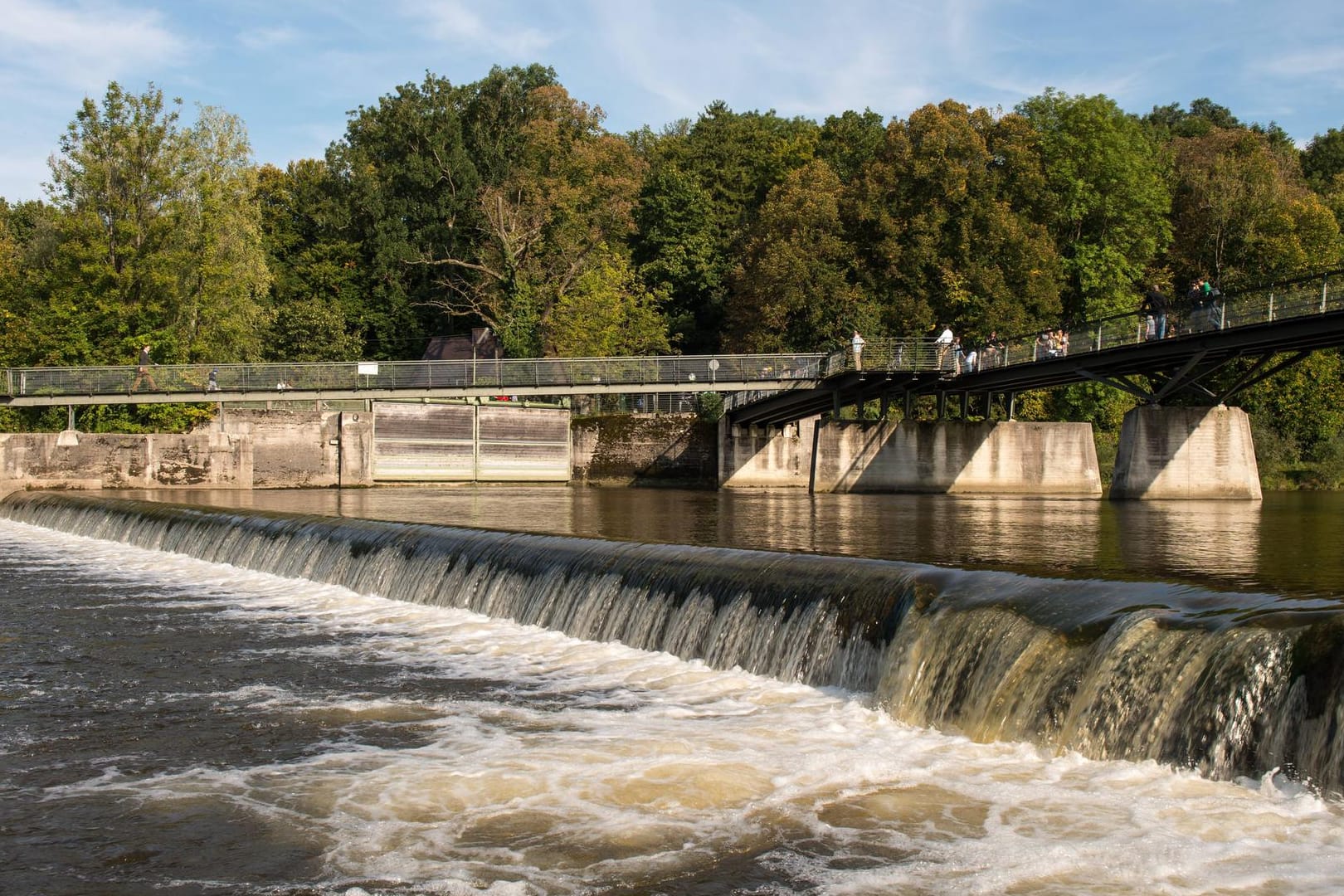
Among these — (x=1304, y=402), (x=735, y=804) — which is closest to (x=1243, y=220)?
(x=1304, y=402)

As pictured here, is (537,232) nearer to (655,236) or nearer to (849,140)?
(655,236)

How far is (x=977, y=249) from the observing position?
216ft

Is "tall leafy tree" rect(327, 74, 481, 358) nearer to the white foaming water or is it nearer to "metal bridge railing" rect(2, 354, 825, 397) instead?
"metal bridge railing" rect(2, 354, 825, 397)

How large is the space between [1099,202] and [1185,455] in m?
31.9

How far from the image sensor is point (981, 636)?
12.2 meters

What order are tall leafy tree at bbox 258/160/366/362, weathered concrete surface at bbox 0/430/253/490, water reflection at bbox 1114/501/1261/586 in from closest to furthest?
1. water reflection at bbox 1114/501/1261/586
2. weathered concrete surface at bbox 0/430/253/490
3. tall leafy tree at bbox 258/160/366/362

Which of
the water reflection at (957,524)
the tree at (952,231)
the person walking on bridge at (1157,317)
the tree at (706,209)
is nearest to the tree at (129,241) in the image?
the water reflection at (957,524)

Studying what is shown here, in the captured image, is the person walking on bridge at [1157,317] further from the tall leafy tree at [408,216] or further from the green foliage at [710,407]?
the tall leafy tree at [408,216]

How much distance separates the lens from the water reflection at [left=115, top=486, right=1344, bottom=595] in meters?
17.1

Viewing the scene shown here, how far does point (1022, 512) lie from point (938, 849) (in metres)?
25.6

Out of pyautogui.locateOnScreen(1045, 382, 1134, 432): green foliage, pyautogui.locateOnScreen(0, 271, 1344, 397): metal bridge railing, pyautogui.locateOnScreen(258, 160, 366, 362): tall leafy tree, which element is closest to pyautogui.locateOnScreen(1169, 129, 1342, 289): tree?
pyautogui.locateOnScreen(1045, 382, 1134, 432): green foliage

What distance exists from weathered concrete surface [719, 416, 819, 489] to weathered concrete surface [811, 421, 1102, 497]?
21.0ft

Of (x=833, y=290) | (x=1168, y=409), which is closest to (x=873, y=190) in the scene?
(x=833, y=290)

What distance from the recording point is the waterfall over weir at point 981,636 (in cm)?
984
